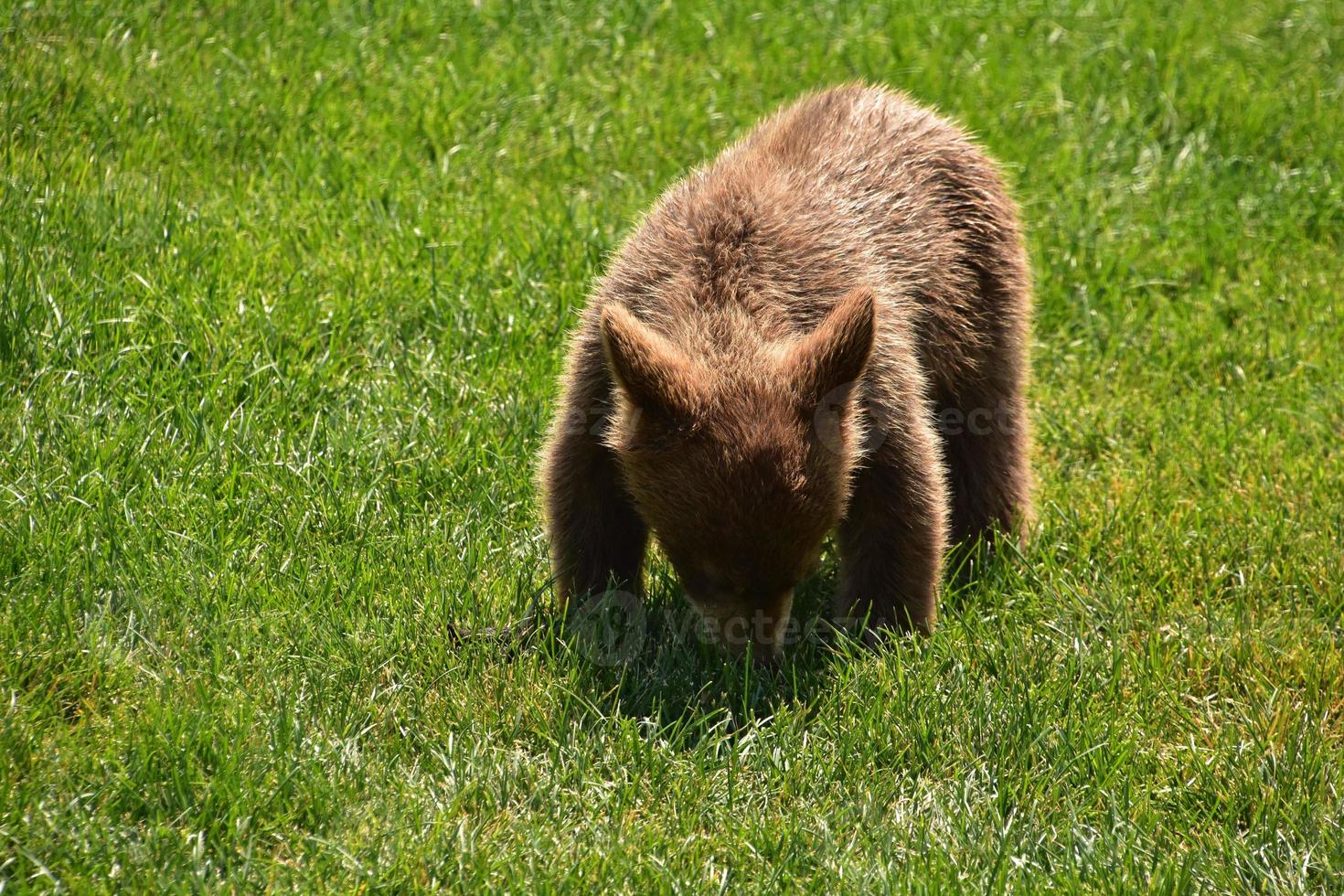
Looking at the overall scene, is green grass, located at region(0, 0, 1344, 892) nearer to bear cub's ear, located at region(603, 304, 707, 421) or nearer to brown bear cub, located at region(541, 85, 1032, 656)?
brown bear cub, located at region(541, 85, 1032, 656)

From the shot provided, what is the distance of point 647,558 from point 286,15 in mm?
4230

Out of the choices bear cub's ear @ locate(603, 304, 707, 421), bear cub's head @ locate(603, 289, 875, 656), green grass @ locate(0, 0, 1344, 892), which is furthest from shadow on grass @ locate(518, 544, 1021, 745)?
bear cub's ear @ locate(603, 304, 707, 421)

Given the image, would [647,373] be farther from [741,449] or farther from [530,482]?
[530,482]

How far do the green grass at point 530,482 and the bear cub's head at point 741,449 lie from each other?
0.39 m

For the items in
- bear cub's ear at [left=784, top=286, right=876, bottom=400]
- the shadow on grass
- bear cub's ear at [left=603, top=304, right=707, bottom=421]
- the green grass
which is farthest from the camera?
the shadow on grass

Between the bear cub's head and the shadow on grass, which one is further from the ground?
the bear cub's head

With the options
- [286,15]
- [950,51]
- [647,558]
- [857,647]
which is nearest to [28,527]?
[647,558]

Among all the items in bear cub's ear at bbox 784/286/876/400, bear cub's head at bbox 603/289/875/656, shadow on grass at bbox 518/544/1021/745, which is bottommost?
shadow on grass at bbox 518/544/1021/745

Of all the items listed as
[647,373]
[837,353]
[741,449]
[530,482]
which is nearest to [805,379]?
[837,353]

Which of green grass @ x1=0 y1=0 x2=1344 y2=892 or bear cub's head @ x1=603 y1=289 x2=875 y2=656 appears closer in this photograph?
green grass @ x1=0 y1=0 x2=1344 y2=892

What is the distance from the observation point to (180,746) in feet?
12.7

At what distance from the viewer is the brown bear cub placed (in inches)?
171

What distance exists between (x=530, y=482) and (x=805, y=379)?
4.96 ft

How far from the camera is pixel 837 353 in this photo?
4.38m
